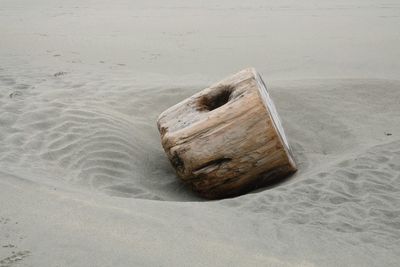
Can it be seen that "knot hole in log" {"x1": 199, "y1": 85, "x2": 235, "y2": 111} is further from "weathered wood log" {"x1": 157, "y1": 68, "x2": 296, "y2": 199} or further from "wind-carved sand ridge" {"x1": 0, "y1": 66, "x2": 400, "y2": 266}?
"wind-carved sand ridge" {"x1": 0, "y1": 66, "x2": 400, "y2": 266}

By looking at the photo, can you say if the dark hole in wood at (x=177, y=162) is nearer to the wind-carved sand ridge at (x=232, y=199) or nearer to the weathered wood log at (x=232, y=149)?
the weathered wood log at (x=232, y=149)

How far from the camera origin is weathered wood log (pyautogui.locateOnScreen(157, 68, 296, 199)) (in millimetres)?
3834

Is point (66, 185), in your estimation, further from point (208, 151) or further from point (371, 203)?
point (371, 203)

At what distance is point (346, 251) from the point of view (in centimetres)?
283

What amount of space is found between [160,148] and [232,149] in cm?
117

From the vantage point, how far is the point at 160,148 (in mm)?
4840

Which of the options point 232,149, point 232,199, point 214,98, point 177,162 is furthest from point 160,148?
point 232,199

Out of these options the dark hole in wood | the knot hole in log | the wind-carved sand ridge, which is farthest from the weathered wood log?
the knot hole in log

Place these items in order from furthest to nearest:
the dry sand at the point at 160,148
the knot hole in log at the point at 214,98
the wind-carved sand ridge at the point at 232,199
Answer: the knot hole in log at the point at 214,98, the wind-carved sand ridge at the point at 232,199, the dry sand at the point at 160,148

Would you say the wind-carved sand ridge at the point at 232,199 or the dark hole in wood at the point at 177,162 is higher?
the dark hole in wood at the point at 177,162

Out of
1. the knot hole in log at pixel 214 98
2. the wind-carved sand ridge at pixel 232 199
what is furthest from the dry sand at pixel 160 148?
the knot hole in log at pixel 214 98

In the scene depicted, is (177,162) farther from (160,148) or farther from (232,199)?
(160,148)

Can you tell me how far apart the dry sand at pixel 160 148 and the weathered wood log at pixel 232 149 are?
0.20 meters

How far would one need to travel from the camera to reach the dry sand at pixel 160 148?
8.79 ft
